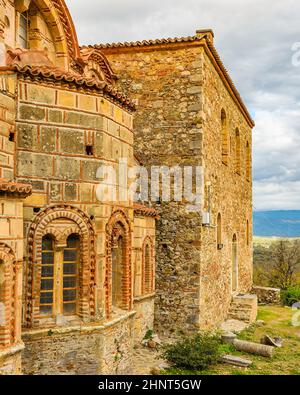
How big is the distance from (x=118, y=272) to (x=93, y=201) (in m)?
2.20

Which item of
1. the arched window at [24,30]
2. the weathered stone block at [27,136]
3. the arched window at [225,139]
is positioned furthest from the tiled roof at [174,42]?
the weathered stone block at [27,136]

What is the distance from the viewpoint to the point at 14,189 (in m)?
7.02

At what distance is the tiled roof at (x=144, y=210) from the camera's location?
38.0ft

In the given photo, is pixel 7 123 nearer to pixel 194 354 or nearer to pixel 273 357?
pixel 194 354

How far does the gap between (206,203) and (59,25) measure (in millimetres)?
6710

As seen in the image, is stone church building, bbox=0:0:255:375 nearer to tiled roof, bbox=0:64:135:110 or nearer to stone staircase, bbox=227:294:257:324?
tiled roof, bbox=0:64:135:110

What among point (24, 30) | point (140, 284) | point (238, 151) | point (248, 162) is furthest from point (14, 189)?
point (248, 162)

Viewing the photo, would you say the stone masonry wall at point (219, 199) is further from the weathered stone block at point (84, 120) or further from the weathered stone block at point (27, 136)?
the weathered stone block at point (27, 136)

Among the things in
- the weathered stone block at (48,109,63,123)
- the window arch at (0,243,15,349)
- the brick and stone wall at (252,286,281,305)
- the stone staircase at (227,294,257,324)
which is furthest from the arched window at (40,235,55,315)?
the brick and stone wall at (252,286,281,305)

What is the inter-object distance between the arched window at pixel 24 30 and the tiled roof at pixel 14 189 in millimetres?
4523

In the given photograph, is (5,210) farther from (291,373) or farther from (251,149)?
(251,149)

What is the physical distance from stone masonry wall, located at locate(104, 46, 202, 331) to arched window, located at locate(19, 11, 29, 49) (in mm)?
4391
